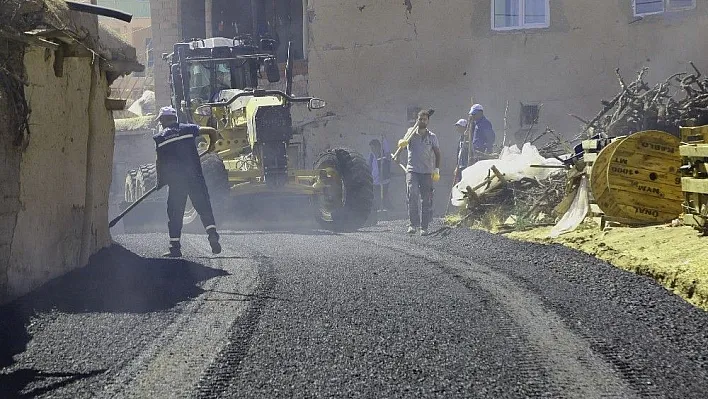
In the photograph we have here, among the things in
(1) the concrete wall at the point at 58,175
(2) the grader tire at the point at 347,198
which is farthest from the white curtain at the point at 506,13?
(1) the concrete wall at the point at 58,175

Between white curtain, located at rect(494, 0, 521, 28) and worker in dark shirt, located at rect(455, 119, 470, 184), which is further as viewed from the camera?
white curtain, located at rect(494, 0, 521, 28)

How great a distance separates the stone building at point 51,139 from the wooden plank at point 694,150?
5.64 m

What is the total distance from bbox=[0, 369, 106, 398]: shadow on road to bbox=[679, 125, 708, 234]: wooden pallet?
6.11 m

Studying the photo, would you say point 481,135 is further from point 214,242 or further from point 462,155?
point 214,242

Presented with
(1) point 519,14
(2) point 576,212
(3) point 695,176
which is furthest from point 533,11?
(3) point 695,176

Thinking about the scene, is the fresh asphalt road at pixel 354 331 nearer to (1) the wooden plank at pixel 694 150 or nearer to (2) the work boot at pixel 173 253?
(2) the work boot at pixel 173 253

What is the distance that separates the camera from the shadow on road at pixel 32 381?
5.40m

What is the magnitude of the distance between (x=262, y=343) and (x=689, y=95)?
8.47m

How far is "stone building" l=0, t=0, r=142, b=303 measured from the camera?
306 inches

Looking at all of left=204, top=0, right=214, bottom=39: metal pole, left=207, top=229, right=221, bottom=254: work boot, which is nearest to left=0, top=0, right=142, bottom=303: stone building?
left=207, top=229, right=221, bottom=254: work boot

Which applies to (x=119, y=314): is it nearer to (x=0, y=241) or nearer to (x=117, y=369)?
(x=0, y=241)

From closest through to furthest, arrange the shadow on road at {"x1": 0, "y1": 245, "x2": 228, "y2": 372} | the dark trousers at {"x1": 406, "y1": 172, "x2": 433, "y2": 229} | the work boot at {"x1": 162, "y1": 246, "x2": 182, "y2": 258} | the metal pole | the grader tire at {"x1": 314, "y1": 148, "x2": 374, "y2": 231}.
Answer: the shadow on road at {"x1": 0, "y1": 245, "x2": 228, "y2": 372} → the work boot at {"x1": 162, "y1": 246, "x2": 182, "y2": 258} → the dark trousers at {"x1": 406, "y1": 172, "x2": 433, "y2": 229} → the grader tire at {"x1": 314, "y1": 148, "x2": 374, "y2": 231} → the metal pole

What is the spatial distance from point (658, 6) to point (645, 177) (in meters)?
10.6

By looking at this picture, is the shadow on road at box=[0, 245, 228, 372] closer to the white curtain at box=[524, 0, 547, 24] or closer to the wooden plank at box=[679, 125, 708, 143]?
the wooden plank at box=[679, 125, 708, 143]
